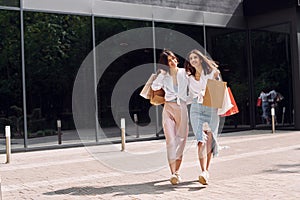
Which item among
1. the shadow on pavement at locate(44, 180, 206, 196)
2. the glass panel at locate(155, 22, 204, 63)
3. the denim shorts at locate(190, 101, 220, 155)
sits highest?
the glass panel at locate(155, 22, 204, 63)

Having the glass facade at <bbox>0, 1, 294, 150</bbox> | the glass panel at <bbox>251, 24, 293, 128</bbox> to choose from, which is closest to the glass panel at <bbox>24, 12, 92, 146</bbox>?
the glass facade at <bbox>0, 1, 294, 150</bbox>

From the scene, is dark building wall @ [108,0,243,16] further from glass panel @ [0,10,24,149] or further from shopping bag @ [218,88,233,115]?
shopping bag @ [218,88,233,115]

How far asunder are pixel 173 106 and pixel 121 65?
6.78 meters

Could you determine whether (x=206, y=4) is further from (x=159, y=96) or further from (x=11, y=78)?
(x=159, y=96)

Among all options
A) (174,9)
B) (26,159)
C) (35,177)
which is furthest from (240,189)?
(174,9)

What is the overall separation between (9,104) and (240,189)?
8268mm

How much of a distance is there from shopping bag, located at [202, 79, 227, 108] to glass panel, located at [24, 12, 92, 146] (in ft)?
24.3

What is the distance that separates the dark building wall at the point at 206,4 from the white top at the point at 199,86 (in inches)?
330

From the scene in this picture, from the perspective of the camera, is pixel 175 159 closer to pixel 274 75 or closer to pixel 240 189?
pixel 240 189

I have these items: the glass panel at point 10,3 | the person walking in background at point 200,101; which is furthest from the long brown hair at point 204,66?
the glass panel at point 10,3

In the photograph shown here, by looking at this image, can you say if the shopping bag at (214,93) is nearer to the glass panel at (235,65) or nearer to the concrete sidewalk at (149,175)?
the concrete sidewalk at (149,175)

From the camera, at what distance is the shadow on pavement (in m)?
5.68

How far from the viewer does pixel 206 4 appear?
619 inches

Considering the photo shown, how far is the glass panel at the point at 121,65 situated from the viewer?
1262cm
